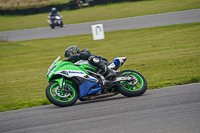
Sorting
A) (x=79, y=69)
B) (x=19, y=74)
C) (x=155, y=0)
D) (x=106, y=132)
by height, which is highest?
(x=155, y=0)

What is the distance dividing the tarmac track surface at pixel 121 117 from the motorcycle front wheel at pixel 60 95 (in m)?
0.13

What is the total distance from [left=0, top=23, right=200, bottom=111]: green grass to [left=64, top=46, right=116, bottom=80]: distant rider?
1.47 m

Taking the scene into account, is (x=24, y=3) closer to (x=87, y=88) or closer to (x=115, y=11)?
(x=115, y=11)

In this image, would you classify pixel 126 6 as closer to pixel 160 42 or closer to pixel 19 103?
pixel 160 42

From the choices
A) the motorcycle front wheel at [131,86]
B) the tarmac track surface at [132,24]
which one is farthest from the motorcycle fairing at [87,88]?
the tarmac track surface at [132,24]

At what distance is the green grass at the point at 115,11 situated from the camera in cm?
2752

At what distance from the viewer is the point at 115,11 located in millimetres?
30875

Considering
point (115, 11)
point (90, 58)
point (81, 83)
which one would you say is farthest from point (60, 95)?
point (115, 11)

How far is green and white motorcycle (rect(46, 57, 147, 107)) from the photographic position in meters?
6.27

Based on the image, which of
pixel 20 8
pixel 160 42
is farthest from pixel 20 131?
pixel 20 8

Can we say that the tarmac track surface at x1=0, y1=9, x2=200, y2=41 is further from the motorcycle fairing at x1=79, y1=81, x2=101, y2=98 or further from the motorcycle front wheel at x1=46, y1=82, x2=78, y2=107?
the motorcycle front wheel at x1=46, y1=82, x2=78, y2=107

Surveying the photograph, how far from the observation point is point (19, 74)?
40.3 ft

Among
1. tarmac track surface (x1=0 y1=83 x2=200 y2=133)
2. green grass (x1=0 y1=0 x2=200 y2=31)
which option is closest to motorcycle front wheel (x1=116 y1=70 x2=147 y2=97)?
tarmac track surface (x1=0 y1=83 x2=200 y2=133)

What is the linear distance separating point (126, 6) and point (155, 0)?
3.39 metres
